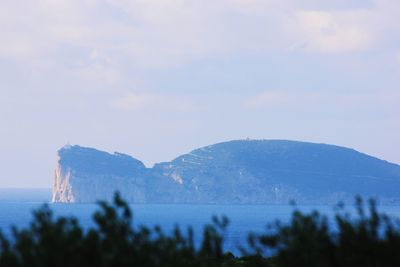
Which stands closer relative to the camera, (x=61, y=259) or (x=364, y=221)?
(x=61, y=259)

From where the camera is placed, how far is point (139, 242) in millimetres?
17219

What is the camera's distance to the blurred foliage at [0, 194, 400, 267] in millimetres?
16500

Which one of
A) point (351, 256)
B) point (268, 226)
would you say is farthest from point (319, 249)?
point (268, 226)

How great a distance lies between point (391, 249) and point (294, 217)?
7.79 feet

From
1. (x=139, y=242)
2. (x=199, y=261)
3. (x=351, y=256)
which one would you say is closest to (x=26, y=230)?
(x=139, y=242)

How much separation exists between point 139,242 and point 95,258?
3.24 feet

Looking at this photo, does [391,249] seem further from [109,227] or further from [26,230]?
[26,230]

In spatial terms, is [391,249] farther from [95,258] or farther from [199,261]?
[95,258]

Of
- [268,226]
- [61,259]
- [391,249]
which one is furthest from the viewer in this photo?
[268,226]

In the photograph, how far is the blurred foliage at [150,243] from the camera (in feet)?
54.1

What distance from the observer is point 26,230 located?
1733 centimetres

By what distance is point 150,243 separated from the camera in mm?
17328

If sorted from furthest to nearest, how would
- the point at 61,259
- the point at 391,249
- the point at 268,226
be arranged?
the point at 268,226 < the point at 391,249 < the point at 61,259

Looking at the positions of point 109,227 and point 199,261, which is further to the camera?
point 199,261
